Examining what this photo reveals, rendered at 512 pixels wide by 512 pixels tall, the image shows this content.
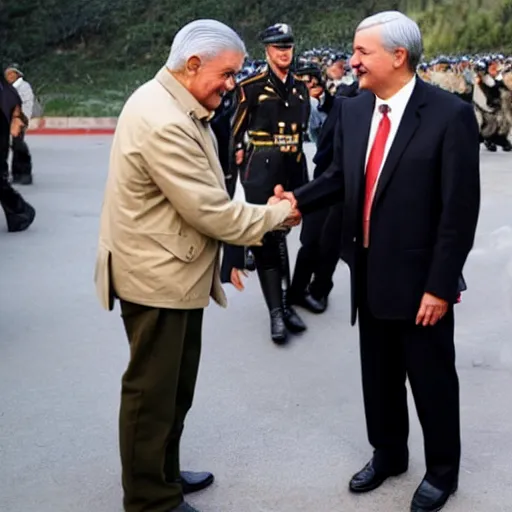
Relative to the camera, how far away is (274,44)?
5516 millimetres

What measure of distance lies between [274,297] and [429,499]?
7.40 feet

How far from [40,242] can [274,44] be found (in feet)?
11.4

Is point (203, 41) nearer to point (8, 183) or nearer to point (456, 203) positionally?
point (456, 203)

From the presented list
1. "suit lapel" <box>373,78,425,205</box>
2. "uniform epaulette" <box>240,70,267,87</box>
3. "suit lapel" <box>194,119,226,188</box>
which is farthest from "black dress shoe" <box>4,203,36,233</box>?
"suit lapel" <box>373,78,425,205</box>

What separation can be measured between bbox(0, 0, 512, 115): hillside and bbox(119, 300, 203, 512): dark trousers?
68.0ft

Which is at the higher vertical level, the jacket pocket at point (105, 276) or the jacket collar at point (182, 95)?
the jacket collar at point (182, 95)

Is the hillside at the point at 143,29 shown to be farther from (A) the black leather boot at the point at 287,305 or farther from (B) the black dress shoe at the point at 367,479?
(B) the black dress shoe at the point at 367,479

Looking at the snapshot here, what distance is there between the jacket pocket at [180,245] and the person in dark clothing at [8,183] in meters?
5.25

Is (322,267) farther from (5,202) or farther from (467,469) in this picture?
(5,202)

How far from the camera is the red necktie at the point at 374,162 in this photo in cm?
326

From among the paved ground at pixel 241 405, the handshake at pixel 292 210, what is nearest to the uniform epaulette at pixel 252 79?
the paved ground at pixel 241 405

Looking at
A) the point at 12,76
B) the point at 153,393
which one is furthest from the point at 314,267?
the point at 12,76

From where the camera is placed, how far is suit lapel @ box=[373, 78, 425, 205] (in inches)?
124

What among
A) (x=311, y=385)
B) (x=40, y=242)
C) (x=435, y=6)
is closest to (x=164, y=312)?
(x=311, y=385)
